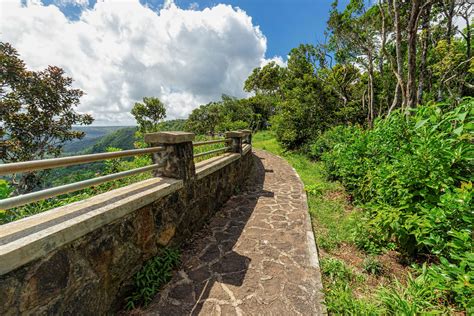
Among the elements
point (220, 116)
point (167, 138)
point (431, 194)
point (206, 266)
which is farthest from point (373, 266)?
point (220, 116)

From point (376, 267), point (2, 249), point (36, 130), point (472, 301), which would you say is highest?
point (36, 130)

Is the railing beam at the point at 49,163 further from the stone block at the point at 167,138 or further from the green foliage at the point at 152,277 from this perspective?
the green foliage at the point at 152,277

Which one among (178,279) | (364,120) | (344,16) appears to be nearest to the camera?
(178,279)

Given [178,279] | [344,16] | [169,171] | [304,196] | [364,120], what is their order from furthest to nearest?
1. [364,120]
2. [344,16]
3. [304,196]
4. [169,171]
5. [178,279]

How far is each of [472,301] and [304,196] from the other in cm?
423

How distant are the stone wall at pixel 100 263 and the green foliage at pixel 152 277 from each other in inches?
3.7

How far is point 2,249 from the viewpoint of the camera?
133cm

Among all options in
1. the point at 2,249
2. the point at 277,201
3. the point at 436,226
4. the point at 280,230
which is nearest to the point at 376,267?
the point at 436,226

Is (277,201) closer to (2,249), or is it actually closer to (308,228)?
(308,228)

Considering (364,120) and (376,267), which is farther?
(364,120)

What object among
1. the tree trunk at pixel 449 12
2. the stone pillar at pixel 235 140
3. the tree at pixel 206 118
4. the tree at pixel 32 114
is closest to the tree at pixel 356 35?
the tree trunk at pixel 449 12

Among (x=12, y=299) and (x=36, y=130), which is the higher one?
(x=36, y=130)

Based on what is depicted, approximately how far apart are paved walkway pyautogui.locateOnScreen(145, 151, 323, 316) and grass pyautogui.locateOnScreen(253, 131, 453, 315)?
226mm

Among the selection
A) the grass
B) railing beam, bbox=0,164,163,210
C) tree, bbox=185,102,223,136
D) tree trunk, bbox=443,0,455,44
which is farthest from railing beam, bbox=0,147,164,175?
tree, bbox=185,102,223,136
